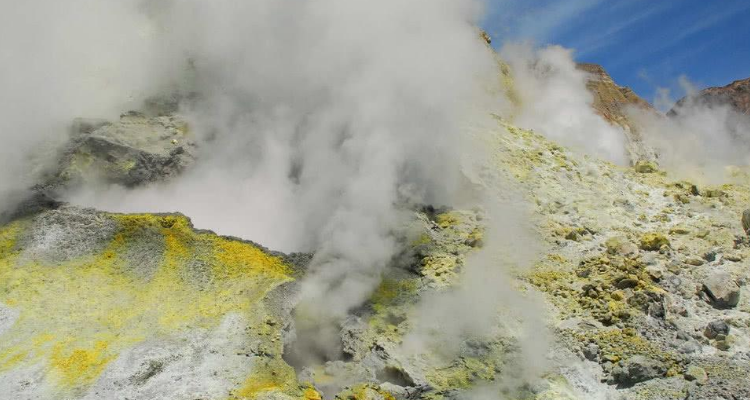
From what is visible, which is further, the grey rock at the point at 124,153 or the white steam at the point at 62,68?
the white steam at the point at 62,68

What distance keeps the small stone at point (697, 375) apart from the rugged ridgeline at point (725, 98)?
85.8ft

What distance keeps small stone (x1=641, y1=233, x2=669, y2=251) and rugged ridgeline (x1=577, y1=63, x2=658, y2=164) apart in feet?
56.0

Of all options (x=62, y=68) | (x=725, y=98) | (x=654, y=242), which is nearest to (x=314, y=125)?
(x=62, y=68)

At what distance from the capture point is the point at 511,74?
A: 25.7 metres

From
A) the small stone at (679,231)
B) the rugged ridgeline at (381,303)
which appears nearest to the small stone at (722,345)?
the rugged ridgeline at (381,303)

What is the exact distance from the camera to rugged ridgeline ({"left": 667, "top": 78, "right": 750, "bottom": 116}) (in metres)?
30.5

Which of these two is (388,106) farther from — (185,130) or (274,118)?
(185,130)

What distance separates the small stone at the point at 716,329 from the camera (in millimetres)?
9204

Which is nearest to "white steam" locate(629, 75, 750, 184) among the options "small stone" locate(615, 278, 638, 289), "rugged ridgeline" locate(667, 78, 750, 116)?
"rugged ridgeline" locate(667, 78, 750, 116)

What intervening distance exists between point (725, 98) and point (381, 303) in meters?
27.9

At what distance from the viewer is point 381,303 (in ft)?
37.0

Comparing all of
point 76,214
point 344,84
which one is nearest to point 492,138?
point 344,84

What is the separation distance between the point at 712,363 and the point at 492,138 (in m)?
8.47

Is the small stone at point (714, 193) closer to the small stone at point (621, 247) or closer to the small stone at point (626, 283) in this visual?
the small stone at point (621, 247)
